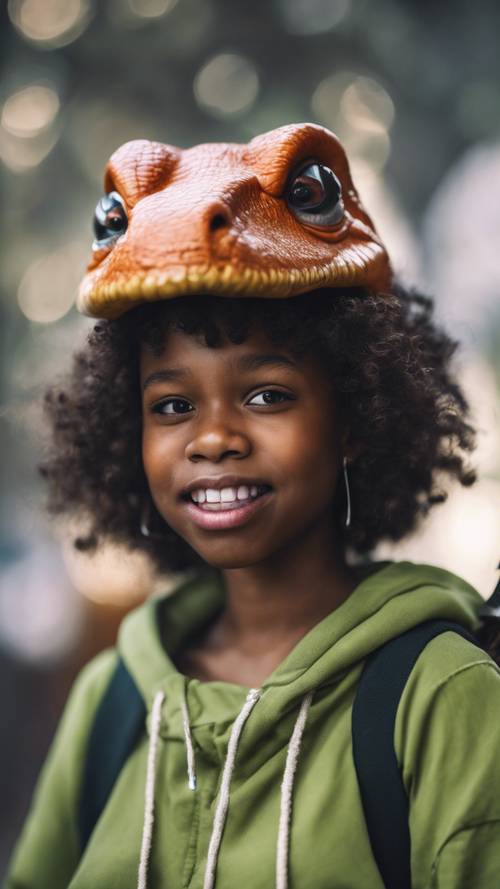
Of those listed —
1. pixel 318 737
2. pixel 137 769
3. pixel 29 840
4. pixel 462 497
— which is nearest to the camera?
pixel 318 737

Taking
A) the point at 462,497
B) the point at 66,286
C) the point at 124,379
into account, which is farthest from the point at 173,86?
the point at 124,379

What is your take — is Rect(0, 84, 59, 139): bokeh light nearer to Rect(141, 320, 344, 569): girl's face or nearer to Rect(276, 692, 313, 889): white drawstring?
Rect(141, 320, 344, 569): girl's face

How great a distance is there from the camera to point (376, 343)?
1.46m

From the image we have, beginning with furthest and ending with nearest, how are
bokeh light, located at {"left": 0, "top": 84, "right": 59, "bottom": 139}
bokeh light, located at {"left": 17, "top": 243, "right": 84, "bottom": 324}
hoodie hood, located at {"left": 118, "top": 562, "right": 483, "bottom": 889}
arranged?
bokeh light, located at {"left": 17, "top": 243, "right": 84, "bottom": 324}, bokeh light, located at {"left": 0, "top": 84, "right": 59, "bottom": 139}, hoodie hood, located at {"left": 118, "top": 562, "right": 483, "bottom": 889}

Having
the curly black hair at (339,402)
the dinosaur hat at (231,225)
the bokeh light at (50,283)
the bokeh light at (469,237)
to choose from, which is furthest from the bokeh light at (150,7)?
the dinosaur hat at (231,225)

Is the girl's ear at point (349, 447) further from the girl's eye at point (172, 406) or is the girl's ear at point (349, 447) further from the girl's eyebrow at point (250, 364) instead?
the girl's eye at point (172, 406)

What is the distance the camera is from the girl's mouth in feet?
4.56

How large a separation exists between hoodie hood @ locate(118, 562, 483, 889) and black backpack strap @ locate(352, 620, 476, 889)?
27mm

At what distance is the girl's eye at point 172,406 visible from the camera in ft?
4.76

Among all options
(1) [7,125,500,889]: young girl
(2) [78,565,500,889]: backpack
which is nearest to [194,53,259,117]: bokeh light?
(1) [7,125,500,889]: young girl

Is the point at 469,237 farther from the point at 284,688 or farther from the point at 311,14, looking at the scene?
the point at 284,688

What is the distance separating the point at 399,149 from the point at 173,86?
89 cm

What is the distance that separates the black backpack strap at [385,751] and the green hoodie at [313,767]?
0.05 ft

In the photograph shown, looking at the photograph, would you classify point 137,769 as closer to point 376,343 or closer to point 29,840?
point 29,840
